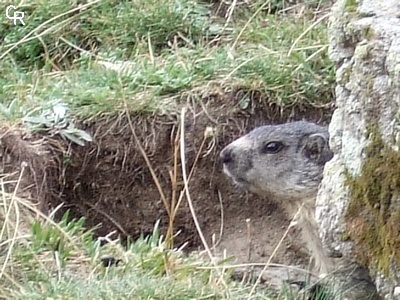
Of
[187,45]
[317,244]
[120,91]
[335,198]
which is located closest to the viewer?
[335,198]

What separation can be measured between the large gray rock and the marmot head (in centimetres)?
90

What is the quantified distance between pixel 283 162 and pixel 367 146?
123cm

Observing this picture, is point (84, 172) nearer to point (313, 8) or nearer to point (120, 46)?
point (120, 46)

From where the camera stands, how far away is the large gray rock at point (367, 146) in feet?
9.42

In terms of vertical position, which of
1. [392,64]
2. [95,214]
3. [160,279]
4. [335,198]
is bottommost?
[95,214]

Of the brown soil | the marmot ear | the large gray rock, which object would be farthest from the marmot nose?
the large gray rock

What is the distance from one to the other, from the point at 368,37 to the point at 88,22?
2.48 metres

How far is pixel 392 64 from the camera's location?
284cm

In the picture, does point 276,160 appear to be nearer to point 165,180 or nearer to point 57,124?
point 165,180

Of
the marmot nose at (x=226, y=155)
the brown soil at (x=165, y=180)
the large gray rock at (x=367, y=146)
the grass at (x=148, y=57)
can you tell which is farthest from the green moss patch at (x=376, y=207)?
the grass at (x=148, y=57)

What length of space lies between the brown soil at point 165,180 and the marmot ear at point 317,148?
0.51 meters

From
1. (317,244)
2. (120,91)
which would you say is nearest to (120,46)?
(120,91)

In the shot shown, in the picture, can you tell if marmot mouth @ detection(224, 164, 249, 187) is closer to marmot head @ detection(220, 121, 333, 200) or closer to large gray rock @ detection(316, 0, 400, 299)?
marmot head @ detection(220, 121, 333, 200)

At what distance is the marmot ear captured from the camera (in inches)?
161
